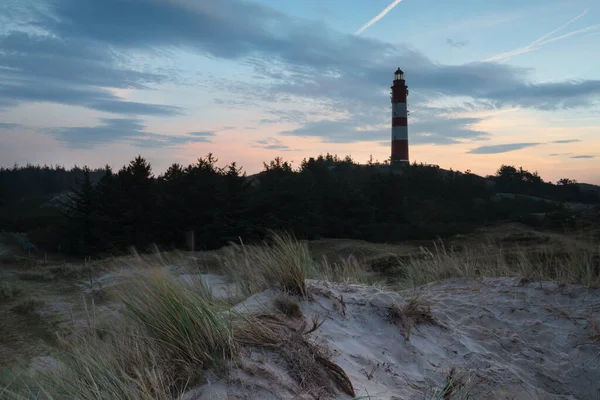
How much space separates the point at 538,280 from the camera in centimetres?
650

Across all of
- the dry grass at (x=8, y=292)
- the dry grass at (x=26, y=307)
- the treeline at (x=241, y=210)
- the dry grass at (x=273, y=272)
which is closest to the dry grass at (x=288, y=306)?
the dry grass at (x=273, y=272)

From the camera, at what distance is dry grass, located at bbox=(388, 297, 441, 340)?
4612 millimetres

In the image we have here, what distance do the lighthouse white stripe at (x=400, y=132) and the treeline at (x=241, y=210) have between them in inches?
489

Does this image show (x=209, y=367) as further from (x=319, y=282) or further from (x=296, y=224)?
(x=296, y=224)

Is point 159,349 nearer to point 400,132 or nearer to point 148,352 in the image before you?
point 148,352

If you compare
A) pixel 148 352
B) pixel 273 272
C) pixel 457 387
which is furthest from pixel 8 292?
pixel 457 387

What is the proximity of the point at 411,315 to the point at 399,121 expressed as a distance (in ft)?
125

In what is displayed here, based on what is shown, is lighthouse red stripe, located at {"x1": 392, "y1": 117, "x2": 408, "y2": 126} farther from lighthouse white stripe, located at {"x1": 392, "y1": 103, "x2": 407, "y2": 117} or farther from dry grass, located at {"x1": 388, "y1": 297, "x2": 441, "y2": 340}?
dry grass, located at {"x1": 388, "y1": 297, "x2": 441, "y2": 340}

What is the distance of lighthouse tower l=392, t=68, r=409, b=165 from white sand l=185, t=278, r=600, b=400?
36224mm

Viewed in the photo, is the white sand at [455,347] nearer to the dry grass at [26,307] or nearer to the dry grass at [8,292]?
the dry grass at [26,307]

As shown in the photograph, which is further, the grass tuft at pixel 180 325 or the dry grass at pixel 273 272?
the dry grass at pixel 273 272

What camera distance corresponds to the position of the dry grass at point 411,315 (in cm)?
461

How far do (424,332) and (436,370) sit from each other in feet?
2.13

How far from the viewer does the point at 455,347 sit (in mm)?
4547
